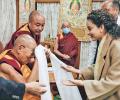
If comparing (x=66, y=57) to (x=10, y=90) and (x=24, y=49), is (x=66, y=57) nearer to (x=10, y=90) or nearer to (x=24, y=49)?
(x=24, y=49)

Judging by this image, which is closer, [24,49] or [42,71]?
[24,49]

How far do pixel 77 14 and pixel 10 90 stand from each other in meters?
5.32

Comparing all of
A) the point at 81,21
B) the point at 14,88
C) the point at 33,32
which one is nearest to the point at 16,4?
the point at 81,21

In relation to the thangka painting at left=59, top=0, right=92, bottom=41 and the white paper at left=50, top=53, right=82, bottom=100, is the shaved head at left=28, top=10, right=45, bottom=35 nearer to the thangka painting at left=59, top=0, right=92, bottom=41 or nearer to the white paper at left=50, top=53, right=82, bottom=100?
the white paper at left=50, top=53, right=82, bottom=100

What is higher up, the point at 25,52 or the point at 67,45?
the point at 25,52

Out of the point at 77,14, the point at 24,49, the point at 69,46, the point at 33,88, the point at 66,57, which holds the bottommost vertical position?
the point at 66,57

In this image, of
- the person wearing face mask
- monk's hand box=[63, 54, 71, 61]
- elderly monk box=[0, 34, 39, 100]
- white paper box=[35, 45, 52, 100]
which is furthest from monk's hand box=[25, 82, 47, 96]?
the person wearing face mask

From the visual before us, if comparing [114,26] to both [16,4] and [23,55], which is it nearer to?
[23,55]

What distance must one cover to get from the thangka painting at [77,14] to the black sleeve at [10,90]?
16.9 ft

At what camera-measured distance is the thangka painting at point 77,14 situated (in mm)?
7855

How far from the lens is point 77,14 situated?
7.91 meters

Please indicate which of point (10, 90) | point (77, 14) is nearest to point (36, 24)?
point (10, 90)

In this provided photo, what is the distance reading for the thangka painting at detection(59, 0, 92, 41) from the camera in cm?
786

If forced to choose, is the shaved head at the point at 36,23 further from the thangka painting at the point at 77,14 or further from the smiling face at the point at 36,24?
the thangka painting at the point at 77,14
